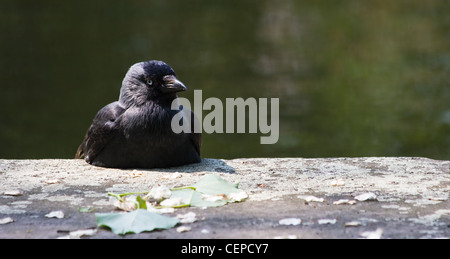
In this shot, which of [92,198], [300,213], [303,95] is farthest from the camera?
[303,95]

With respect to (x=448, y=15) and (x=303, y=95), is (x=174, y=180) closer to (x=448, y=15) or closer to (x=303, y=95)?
(x=303, y=95)

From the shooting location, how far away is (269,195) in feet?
12.8

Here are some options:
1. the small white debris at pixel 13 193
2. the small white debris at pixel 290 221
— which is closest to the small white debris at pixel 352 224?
the small white debris at pixel 290 221

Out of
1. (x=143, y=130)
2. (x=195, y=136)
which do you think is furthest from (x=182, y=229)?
(x=195, y=136)

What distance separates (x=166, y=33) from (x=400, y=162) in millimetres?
10195

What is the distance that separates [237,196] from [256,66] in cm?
971

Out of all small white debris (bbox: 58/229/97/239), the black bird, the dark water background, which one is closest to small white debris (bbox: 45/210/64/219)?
small white debris (bbox: 58/229/97/239)

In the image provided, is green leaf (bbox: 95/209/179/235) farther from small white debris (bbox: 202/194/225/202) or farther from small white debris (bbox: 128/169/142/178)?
small white debris (bbox: 128/169/142/178)

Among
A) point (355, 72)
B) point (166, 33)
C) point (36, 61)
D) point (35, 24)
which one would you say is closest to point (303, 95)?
point (355, 72)

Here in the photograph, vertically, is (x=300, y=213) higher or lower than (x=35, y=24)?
lower

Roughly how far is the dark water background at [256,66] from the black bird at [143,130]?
4497mm

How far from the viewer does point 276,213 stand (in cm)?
351

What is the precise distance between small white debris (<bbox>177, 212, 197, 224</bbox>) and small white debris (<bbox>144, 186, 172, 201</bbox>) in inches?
10.8

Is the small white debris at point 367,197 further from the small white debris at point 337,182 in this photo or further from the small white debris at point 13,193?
the small white debris at point 13,193
